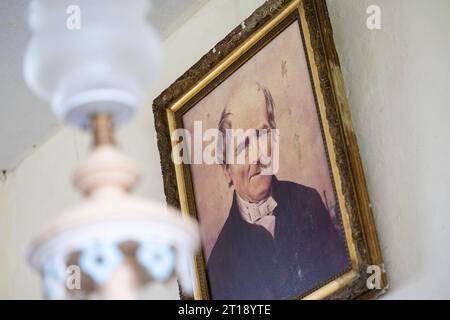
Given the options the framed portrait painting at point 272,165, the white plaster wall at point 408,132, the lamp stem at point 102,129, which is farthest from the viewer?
the framed portrait painting at point 272,165

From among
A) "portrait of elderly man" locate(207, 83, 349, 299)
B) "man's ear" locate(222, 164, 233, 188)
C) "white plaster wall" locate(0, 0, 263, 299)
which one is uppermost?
"white plaster wall" locate(0, 0, 263, 299)

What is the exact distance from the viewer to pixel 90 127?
87 cm

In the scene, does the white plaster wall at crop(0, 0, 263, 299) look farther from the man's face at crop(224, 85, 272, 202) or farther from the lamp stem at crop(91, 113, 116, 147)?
the lamp stem at crop(91, 113, 116, 147)

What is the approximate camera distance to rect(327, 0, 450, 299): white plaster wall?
198cm

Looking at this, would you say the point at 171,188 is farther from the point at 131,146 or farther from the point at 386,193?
the point at 386,193

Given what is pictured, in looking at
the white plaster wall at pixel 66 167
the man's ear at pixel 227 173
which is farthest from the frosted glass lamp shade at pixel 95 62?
the white plaster wall at pixel 66 167

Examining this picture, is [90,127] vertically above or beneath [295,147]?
beneath

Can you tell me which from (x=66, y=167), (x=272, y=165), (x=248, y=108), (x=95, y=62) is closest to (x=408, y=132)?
(x=272, y=165)

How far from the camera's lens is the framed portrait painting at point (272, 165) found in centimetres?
212

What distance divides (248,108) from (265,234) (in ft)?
1.23

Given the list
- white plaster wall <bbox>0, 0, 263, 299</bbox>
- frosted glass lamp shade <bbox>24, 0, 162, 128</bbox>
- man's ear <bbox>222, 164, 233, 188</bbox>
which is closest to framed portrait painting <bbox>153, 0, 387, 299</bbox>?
man's ear <bbox>222, 164, 233, 188</bbox>

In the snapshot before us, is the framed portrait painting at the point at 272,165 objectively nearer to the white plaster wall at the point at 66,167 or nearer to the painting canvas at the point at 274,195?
the painting canvas at the point at 274,195
